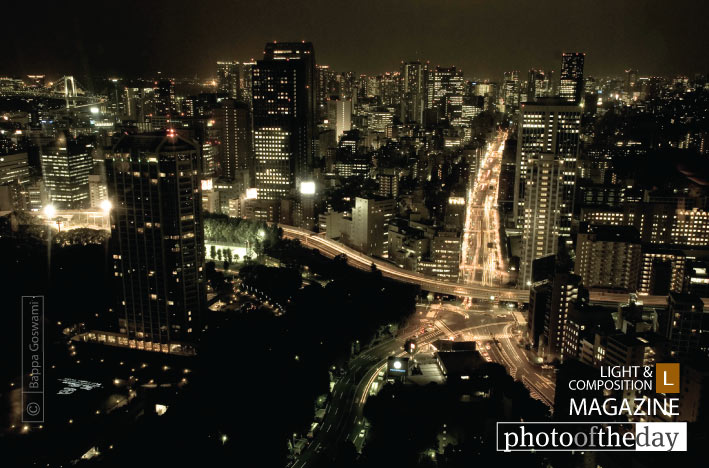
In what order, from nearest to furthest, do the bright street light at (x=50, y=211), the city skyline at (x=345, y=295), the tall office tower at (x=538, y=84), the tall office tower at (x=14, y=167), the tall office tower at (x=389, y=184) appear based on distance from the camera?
the city skyline at (x=345, y=295) < the bright street light at (x=50, y=211) < the tall office tower at (x=14, y=167) < the tall office tower at (x=389, y=184) < the tall office tower at (x=538, y=84)

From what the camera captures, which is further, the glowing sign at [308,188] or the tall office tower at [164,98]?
the tall office tower at [164,98]

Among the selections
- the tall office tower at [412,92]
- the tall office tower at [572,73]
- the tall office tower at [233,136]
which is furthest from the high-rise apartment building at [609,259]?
the tall office tower at [412,92]

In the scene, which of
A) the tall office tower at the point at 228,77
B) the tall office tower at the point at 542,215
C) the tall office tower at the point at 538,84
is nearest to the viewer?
the tall office tower at the point at 542,215

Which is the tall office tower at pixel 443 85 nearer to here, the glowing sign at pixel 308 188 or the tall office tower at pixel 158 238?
the glowing sign at pixel 308 188

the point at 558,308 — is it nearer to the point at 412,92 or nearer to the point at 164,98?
the point at 164,98

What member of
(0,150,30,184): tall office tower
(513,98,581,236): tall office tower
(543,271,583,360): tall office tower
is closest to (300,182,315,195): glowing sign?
(513,98,581,236): tall office tower

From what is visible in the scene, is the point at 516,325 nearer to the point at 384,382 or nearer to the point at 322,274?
the point at 384,382
